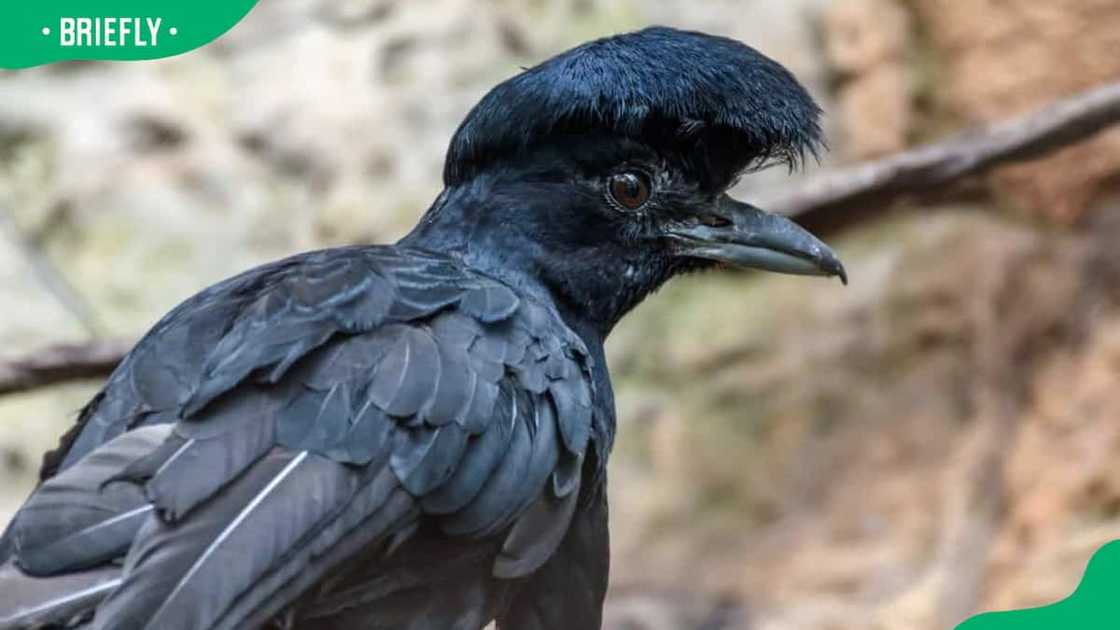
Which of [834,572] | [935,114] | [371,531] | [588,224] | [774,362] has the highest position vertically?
[935,114]

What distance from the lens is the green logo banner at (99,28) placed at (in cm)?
358

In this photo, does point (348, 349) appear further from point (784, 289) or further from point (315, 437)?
point (784, 289)

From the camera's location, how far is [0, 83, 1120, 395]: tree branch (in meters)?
4.33

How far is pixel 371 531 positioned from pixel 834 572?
278 cm

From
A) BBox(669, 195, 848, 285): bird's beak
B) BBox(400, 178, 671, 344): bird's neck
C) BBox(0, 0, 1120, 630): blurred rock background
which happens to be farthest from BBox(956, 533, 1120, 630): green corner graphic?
BBox(400, 178, 671, 344): bird's neck

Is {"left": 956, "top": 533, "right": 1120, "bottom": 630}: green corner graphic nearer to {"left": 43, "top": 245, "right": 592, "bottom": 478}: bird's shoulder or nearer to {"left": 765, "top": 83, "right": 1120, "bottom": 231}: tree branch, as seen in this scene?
{"left": 765, "top": 83, "right": 1120, "bottom": 231}: tree branch

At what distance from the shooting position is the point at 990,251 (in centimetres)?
472

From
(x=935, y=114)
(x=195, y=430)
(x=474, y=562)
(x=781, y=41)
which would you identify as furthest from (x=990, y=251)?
(x=195, y=430)

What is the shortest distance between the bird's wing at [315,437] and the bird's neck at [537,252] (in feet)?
0.31

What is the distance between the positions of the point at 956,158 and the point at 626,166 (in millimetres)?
2098

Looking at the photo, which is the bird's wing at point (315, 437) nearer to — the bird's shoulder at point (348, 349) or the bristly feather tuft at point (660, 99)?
the bird's shoulder at point (348, 349)

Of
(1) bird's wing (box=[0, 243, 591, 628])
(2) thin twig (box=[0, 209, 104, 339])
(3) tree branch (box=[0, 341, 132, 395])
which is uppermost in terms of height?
(2) thin twig (box=[0, 209, 104, 339])

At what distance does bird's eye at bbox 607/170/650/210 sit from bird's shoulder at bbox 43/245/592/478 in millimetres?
213

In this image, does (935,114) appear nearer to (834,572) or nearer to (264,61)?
(834,572)
